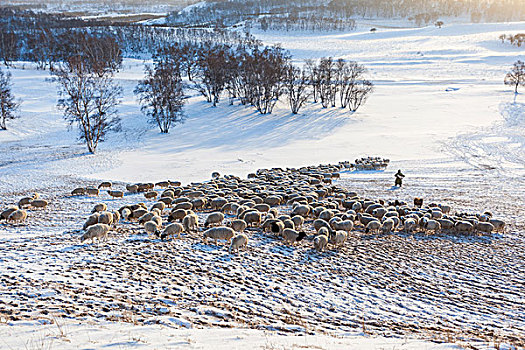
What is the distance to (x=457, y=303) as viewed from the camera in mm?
10641

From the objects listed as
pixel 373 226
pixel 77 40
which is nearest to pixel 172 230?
pixel 373 226

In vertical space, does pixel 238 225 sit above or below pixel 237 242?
below

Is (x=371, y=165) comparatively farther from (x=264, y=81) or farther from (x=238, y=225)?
(x=264, y=81)

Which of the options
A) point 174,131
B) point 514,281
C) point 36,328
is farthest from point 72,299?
point 174,131

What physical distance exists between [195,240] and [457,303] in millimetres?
8876

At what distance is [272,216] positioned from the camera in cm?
1656

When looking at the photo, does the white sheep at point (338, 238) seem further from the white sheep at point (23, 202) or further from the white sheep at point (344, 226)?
the white sheep at point (23, 202)

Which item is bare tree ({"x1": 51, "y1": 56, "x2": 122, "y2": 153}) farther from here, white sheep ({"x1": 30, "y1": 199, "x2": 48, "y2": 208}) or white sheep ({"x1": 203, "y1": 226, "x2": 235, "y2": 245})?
white sheep ({"x1": 203, "y1": 226, "x2": 235, "y2": 245})

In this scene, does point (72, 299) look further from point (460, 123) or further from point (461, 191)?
point (460, 123)

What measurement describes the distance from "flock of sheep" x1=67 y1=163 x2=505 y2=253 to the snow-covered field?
902 millimetres

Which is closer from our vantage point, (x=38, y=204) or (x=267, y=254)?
(x=267, y=254)

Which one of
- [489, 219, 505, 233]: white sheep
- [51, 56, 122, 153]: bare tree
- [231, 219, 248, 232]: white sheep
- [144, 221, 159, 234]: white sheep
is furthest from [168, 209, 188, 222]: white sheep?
[51, 56, 122, 153]: bare tree

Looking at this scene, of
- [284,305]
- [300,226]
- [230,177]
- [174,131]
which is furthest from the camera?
[174,131]

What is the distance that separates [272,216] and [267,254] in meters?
3.59
